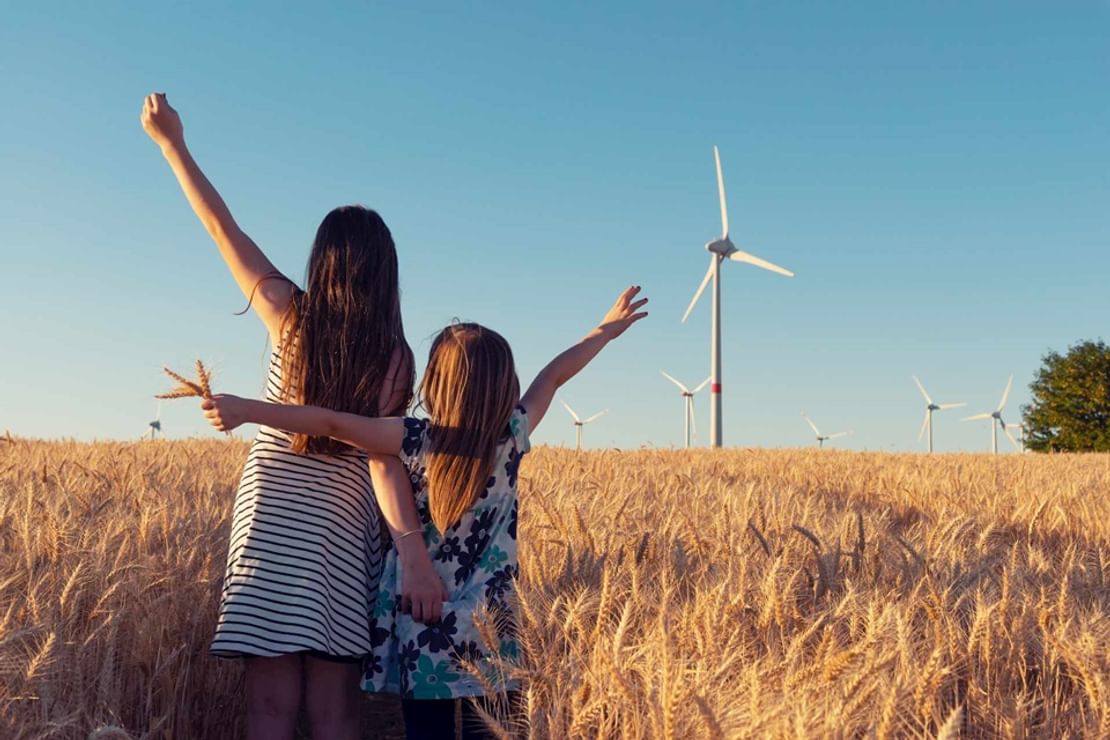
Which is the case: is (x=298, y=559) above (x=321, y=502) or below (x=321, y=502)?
below

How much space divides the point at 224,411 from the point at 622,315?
5.63 ft

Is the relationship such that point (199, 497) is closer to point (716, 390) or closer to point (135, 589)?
point (135, 589)

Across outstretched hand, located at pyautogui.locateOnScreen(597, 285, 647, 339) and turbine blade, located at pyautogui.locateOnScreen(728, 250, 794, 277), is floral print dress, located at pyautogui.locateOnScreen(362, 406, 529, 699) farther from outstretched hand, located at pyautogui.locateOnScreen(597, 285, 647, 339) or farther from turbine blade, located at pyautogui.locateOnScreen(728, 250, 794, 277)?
turbine blade, located at pyautogui.locateOnScreen(728, 250, 794, 277)

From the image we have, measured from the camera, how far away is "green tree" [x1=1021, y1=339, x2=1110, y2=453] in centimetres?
4278

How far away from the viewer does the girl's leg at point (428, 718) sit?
291cm

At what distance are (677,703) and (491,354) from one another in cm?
155

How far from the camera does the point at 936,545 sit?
3.86 m

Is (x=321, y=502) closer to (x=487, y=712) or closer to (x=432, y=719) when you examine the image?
(x=432, y=719)

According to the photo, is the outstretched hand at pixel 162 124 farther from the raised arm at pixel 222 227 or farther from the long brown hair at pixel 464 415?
the long brown hair at pixel 464 415

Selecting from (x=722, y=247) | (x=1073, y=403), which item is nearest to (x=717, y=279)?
(x=722, y=247)

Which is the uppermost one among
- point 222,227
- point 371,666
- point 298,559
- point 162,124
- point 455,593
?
point 162,124

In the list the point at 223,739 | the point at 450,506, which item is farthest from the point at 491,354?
the point at 223,739

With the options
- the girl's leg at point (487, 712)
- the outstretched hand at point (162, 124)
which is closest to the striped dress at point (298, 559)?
Result: the girl's leg at point (487, 712)

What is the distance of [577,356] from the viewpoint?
3.60 m
